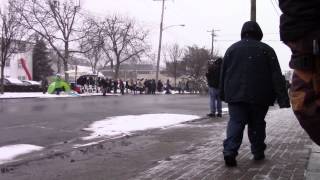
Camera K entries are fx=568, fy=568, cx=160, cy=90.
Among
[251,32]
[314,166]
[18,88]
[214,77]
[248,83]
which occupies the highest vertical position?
[251,32]

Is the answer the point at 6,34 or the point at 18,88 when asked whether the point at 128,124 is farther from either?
the point at 18,88

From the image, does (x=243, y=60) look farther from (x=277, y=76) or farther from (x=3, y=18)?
(x=3, y=18)

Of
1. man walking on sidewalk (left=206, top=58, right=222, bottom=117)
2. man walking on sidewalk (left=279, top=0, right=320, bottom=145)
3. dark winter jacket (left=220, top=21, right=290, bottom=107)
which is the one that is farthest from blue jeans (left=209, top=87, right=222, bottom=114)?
man walking on sidewalk (left=279, top=0, right=320, bottom=145)

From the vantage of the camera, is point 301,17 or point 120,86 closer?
point 301,17

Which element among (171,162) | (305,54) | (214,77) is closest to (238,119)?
(171,162)

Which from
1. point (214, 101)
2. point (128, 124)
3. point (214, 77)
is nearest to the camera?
point (128, 124)

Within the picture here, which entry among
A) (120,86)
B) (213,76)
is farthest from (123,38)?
(213,76)

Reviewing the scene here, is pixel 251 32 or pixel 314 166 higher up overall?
pixel 251 32

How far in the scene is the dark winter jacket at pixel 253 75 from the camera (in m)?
6.29

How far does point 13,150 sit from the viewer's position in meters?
8.76

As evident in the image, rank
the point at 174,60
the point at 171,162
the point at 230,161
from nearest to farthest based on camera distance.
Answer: the point at 230,161
the point at 171,162
the point at 174,60

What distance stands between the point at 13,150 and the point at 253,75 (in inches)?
167

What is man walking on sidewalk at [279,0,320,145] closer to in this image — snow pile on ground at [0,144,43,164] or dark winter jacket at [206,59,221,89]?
snow pile on ground at [0,144,43,164]

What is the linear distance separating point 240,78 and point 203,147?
104 inches
